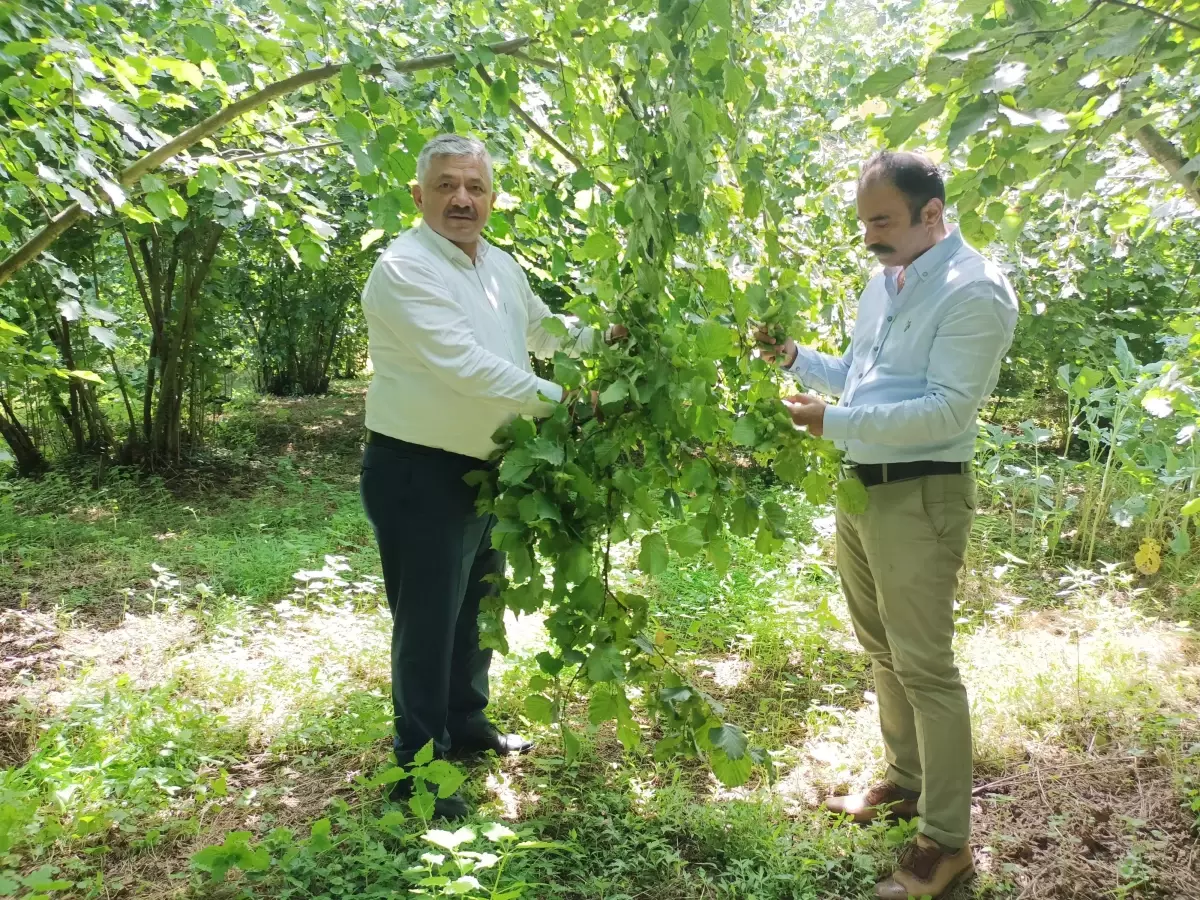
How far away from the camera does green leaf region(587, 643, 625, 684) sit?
1.58 meters

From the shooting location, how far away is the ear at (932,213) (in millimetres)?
1999

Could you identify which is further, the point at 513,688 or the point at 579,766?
the point at 513,688

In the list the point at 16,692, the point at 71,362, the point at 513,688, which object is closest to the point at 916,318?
the point at 513,688

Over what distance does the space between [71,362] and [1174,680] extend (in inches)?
268

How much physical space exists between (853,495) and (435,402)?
1.10 meters

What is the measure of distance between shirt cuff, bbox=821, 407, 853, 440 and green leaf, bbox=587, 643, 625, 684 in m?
0.79

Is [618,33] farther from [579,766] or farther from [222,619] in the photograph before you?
[222,619]

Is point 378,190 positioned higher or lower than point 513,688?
higher

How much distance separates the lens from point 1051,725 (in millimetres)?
2744

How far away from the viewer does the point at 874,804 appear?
92.7 inches

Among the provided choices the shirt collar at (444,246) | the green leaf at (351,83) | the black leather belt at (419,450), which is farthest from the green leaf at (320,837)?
the green leaf at (351,83)

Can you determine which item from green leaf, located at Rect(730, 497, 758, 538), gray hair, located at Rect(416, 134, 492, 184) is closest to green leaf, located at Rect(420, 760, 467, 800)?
green leaf, located at Rect(730, 497, 758, 538)

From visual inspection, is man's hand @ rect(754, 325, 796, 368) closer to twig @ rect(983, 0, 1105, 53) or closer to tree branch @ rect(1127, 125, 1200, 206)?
twig @ rect(983, 0, 1105, 53)

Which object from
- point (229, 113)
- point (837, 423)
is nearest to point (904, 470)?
point (837, 423)
